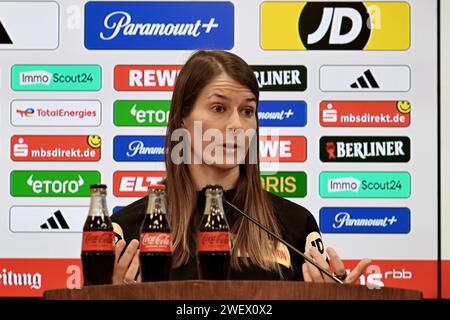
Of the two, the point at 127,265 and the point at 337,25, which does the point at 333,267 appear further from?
the point at 337,25

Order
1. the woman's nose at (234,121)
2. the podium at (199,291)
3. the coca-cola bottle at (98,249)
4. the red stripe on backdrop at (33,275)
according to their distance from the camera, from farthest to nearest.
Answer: the red stripe on backdrop at (33,275) → the woman's nose at (234,121) → the coca-cola bottle at (98,249) → the podium at (199,291)

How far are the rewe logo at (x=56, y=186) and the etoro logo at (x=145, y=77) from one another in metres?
0.45

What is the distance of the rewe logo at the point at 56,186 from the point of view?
365 cm

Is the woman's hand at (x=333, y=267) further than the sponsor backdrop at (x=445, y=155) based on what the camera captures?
No

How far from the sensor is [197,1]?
3736mm

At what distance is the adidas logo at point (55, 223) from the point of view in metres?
3.64

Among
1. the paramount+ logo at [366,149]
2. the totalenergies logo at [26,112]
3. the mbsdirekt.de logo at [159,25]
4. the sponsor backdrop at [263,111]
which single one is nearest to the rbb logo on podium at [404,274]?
the sponsor backdrop at [263,111]

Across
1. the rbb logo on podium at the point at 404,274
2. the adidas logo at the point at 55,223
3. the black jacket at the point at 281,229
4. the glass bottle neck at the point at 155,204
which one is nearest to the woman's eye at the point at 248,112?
the black jacket at the point at 281,229

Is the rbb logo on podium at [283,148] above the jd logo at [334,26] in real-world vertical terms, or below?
below

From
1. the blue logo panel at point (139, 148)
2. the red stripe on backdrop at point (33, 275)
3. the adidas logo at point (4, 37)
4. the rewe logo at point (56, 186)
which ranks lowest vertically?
the red stripe on backdrop at point (33, 275)

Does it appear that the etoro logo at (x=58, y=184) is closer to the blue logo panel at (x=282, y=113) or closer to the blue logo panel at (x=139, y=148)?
the blue logo panel at (x=139, y=148)

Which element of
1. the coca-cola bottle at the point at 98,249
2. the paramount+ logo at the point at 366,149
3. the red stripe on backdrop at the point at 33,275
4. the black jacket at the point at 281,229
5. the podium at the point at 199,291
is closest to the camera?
the podium at the point at 199,291

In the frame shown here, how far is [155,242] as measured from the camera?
2139mm

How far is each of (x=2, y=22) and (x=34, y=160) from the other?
2.03 ft
